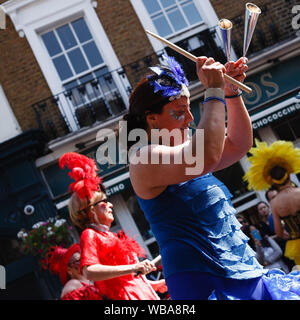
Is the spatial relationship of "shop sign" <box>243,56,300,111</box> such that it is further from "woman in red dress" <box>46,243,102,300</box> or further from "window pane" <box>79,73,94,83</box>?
"woman in red dress" <box>46,243,102,300</box>

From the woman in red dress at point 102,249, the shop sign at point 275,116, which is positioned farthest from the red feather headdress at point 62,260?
the shop sign at point 275,116

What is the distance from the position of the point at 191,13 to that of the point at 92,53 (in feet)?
7.65

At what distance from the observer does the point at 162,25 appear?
29.3 ft

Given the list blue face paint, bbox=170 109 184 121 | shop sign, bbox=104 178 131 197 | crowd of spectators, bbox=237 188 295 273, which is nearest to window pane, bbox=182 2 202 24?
shop sign, bbox=104 178 131 197

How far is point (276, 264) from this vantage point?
4859 millimetres

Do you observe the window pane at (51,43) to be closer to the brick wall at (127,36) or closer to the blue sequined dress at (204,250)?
the brick wall at (127,36)

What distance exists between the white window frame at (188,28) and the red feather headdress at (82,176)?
6.15 metres

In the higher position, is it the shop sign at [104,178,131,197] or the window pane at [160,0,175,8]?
the window pane at [160,0,175,8]

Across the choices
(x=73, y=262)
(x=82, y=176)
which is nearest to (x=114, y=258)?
(x=82, y=176)

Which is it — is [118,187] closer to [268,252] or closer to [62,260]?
[268,252]

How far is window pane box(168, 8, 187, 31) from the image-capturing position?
8.98 meters

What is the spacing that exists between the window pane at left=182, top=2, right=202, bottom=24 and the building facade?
2cm

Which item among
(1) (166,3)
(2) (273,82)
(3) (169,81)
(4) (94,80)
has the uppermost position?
(1) (166,3)
